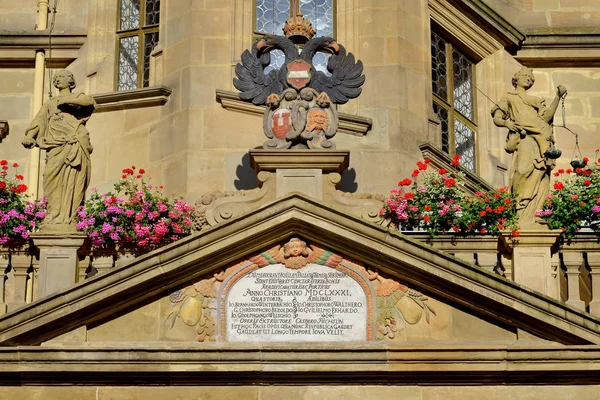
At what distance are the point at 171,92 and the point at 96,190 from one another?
1.71 metres

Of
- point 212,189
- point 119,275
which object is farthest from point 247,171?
point 119,275

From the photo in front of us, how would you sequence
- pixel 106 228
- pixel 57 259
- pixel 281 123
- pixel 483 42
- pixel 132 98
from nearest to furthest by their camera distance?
pixel 57 259 < pixel 281 123 < pixel 106 228 < pixel 132 98 < pixel 483 42

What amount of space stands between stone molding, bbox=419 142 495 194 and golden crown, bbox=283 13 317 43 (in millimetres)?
2584

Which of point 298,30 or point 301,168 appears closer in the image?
point 301,168

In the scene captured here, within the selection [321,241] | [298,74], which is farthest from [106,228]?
[298,74]

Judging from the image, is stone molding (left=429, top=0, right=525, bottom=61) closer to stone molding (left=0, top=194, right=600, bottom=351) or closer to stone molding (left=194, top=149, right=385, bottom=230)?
stone molding (left=194, top=149, right=385, bottom=230)

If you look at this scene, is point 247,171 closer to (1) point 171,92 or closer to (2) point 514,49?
(1) point 171,92

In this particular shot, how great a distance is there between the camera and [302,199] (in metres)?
21.8

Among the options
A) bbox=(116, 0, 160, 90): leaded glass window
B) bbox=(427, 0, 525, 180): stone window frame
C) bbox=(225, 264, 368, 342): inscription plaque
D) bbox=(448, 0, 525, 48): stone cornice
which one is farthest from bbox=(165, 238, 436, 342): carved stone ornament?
bbox=(448, 0, 525, 48): stone cornice

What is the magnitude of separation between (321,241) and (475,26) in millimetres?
6782

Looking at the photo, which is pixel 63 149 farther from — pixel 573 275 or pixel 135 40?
pixel 573 275

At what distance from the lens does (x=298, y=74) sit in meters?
23.1

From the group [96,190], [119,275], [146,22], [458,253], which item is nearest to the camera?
[119,275]

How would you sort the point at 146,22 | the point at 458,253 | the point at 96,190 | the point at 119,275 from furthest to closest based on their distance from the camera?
the point at 146,22
the point at 96,190
the point at 458,253
the point at 119,275
